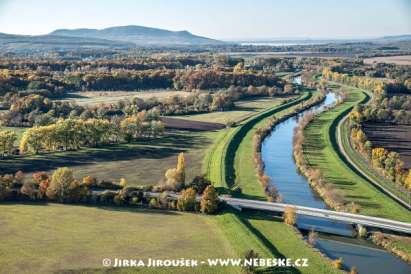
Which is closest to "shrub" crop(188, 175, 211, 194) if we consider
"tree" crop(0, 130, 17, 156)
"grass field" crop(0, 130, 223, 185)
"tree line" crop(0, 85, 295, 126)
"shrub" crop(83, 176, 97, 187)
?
"grass field" crop(0, 130, 223, 185)

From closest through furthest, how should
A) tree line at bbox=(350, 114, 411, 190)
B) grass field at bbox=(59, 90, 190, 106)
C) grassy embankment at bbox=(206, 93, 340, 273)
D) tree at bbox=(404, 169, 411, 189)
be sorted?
grassy embankment at bbox=(206, 93, 340, 273) < tree at bbox=(404, 169, 411, 189) < tree line at bbox=(350, 114, 411, 190) < grass field at bbox=(59, 90, 190, 106)

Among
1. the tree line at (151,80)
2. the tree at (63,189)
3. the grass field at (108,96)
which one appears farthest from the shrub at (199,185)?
the tree line at (151,80)

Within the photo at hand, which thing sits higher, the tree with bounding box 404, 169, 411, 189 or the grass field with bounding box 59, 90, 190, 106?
the grass field with bounding box 59, 90, 190, 106

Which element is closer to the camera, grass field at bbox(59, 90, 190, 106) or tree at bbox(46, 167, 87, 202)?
tree at bbox(46, 167, 87, 202)

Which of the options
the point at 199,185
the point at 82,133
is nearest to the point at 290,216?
the point at 199,185

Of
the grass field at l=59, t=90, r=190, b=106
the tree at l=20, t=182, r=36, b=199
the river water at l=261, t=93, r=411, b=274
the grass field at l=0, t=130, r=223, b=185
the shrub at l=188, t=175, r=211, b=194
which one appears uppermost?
the grass field at l=59, t=90, r=190, b=106

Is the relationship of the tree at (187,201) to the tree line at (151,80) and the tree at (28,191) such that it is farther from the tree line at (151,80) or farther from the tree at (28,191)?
the tree line at (151,80)

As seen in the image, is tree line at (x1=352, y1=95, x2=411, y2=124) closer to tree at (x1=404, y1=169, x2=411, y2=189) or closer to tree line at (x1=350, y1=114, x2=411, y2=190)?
tree line at (x1=350, y1=114, x2=411, y2=190)
